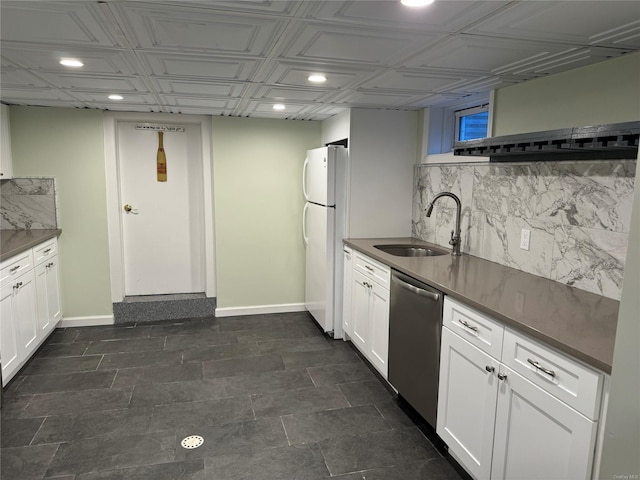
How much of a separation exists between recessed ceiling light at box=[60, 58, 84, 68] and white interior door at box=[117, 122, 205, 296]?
2.10 metres

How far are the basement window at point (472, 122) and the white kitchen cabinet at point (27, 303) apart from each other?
3444 millimetres

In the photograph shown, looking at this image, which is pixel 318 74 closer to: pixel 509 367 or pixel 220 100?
pixel 220 100

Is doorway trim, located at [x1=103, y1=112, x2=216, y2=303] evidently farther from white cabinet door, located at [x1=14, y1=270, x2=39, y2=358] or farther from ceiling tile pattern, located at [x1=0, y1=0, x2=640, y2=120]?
ceiling tile pattern, located at [x1=0, y1=0, x2=640, y2=120]

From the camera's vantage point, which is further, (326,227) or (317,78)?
(326,227)

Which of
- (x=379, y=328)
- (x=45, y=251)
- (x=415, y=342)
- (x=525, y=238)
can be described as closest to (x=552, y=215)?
(x=525, y=238)

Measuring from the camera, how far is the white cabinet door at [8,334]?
2.92 m

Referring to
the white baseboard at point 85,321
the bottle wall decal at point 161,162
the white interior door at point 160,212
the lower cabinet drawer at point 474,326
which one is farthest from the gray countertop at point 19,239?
the lower cabinet drawer at point 474,326

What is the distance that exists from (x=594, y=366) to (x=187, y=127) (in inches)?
161

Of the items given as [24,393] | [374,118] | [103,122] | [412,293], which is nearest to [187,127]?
[103,122]

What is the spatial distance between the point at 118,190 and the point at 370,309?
2.73m

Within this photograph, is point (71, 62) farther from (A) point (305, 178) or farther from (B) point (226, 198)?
(A) point (305, 178)

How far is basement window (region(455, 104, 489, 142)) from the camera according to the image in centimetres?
333

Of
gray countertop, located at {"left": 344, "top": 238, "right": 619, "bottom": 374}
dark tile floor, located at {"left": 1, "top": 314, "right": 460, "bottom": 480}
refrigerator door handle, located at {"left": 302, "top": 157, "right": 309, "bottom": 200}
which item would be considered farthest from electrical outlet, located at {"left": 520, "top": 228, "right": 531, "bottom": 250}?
refrigerator door handle, located at {"left": 302, "top": 157, "right": 309, "bottom": 200}

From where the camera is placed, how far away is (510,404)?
1.82 metres
